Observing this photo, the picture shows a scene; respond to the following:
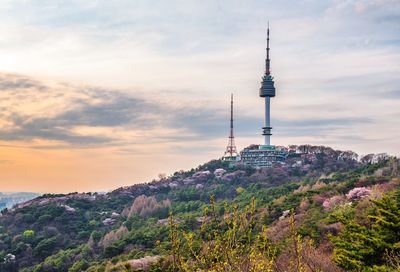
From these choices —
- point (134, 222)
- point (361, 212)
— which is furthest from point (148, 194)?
point (361, 212)

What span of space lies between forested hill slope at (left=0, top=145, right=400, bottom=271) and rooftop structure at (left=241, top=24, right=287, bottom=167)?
3.56 metres

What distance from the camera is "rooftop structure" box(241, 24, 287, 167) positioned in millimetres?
89812

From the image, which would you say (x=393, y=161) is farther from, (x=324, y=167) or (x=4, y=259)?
(x=4, y=259)

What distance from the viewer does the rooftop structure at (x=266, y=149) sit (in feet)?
295

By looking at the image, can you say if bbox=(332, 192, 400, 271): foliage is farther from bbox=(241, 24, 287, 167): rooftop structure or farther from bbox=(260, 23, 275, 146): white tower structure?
bbox=(260, 23, 275, 146): white tower structure

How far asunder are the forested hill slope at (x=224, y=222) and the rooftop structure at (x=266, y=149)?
140 inches

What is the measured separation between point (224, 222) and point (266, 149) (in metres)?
57.4

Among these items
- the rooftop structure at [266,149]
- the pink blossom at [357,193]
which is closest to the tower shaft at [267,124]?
the rooftop structure at [266,149]

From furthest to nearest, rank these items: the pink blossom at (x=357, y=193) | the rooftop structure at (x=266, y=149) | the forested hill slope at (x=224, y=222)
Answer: the rooftop structure at (x=266, y=149), the pink blossom at (x=357, y=193), the forested hill slope at (x=224, y=222)

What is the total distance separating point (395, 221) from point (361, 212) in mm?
10290

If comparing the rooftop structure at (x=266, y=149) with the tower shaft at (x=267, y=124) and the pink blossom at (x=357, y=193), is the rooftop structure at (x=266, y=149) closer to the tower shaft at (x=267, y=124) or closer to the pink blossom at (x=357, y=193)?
the tower shaft at (x=267, y=124)

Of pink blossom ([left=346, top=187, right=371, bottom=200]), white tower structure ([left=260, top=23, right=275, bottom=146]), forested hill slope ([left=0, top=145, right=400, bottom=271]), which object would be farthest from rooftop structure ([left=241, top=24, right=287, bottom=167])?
pink blossom ([left=346, top=187, right=371, bottom=200])

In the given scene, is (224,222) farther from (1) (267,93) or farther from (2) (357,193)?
(1) (267,93)

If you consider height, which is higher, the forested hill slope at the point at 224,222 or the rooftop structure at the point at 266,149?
the rooftop structure at the point at 266,149
